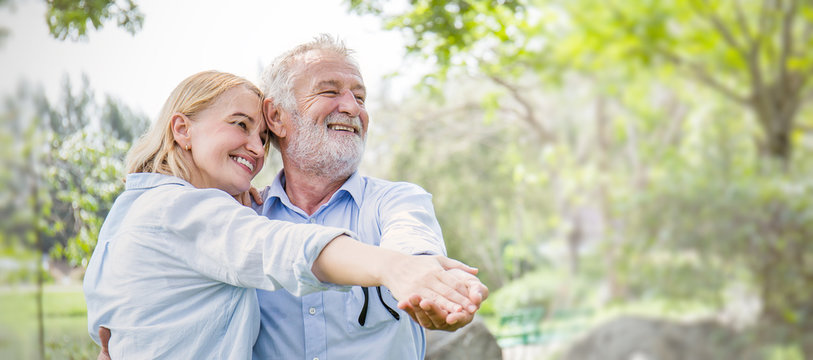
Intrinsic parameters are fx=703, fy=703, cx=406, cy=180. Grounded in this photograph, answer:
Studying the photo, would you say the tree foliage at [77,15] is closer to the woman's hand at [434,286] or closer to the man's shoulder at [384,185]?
the man's shoulder at [384,185]

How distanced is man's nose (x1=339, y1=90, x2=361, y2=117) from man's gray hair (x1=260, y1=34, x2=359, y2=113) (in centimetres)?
8

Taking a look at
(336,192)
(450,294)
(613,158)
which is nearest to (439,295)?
(450,294)

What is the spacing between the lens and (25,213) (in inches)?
114

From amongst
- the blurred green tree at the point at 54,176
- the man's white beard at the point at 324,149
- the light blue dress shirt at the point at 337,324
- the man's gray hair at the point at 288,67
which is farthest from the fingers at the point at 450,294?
the blurred green tree at the point at 54,176

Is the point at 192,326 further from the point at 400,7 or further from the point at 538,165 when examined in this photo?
the point at 538,165

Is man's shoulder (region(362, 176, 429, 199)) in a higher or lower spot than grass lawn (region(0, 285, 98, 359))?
higher

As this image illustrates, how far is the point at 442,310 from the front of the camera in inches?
31.9

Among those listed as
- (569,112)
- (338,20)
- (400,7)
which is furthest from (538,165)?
(400,7)

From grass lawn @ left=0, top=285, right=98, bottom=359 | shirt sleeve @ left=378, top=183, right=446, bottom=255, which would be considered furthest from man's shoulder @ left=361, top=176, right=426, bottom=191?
grass lawn @ left=0, top=285, right=98, bottom=359

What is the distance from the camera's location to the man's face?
57.2 inches

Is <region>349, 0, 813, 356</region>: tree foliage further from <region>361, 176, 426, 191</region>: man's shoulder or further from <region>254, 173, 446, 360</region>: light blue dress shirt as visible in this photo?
<region>254, 173, 446, 360</region>: light blue dress shirt

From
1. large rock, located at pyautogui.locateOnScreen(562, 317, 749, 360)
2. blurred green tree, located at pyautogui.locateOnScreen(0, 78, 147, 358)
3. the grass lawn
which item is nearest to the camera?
the grass lawn

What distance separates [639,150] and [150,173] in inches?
229

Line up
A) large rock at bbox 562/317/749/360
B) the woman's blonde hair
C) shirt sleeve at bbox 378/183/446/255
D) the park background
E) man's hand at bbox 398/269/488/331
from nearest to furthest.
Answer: man's hand at bbox 398/269/488/331
shirt sleeve at bbox 378/183/446/255
the woman's blonde hair
the park background
large rock at bbox 562/317/749/360
